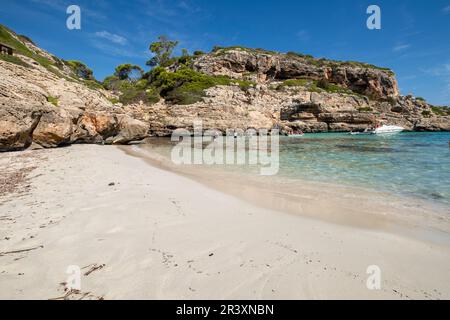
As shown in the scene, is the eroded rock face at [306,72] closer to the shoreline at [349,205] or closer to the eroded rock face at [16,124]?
the eroded rock face at [16,124]

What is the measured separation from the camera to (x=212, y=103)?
3416 cm

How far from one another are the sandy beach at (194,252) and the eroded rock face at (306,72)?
213ft

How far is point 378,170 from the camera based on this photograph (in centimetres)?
980

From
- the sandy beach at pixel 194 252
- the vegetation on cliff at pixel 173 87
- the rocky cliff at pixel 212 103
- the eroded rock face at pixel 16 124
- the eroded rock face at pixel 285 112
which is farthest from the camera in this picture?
the vegetation on cliff at pixel 173 87

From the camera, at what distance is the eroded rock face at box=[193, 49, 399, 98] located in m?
66.4

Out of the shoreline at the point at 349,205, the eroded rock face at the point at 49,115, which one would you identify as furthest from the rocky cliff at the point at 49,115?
the shoreline at the point at 349,205

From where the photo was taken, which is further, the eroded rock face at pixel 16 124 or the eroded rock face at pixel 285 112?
the eroded rock face at pixel 285 112

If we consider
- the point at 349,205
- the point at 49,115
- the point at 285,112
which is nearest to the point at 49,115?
the point at 49,115

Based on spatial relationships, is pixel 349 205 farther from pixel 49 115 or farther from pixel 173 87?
pixel 173 87

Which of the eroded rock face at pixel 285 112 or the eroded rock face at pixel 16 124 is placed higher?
the eroded rock face at pixel 285 112

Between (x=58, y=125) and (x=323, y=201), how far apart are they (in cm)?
1396

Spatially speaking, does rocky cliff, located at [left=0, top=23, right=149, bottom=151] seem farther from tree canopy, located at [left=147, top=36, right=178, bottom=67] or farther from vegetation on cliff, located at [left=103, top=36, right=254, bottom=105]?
tree canopy, located at [left=147, top=36, right=178, bottom=67]

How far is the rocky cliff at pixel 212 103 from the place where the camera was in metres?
12.7
